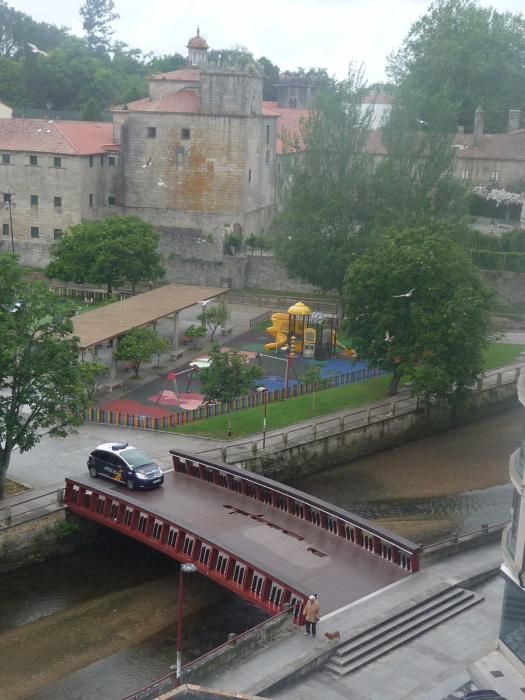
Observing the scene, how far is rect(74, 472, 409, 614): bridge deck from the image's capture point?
90.2 feet

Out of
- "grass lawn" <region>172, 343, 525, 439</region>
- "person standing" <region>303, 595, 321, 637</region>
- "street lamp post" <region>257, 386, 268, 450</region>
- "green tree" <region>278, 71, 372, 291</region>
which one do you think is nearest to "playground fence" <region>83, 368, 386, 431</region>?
"street lamp post" <region>257, 386, 268, 450</region>

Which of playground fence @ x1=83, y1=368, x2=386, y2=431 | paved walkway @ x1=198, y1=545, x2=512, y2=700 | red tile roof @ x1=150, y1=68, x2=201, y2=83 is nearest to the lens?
paved walkway @ x1=198, y1=545, x2=512, y2=700

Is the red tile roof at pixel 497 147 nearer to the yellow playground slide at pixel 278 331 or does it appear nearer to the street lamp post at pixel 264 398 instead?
the yellow playground slide at pixel 278 331

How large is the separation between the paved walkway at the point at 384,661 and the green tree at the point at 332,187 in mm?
31001

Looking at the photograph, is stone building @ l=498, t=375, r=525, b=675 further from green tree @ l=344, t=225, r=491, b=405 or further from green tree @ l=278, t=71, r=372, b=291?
green tree @ l=278, t=71, r=372, b=291

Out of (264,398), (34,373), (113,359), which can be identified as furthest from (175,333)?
(34,373)

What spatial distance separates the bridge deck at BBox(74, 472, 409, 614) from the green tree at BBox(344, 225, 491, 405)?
13.2 meters

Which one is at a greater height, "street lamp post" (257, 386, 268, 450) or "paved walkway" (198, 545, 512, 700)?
"street lamp post" (257, 386, 268, 450)

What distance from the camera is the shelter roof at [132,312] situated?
1789 inches

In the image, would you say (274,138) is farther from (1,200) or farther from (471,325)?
(471,325)

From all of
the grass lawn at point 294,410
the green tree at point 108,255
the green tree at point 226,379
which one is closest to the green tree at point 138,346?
the green tree at point 226,379

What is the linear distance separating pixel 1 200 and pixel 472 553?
2000 inches

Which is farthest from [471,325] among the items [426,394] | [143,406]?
[143,406]

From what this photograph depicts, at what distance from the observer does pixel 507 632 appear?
23922 millimetres
